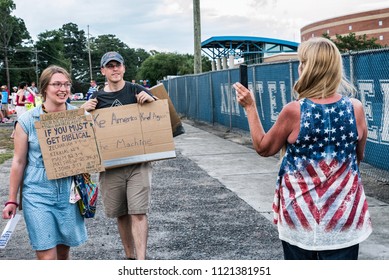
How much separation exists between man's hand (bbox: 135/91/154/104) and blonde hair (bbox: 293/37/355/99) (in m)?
2.29

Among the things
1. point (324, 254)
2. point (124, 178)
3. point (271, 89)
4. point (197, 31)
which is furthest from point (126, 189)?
point (197, 31)

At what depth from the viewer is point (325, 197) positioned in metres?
2.77

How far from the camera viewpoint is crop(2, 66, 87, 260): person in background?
3814 millimetres

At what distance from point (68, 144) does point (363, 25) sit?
7949 centimetres

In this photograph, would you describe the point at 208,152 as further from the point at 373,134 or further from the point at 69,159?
Answer: the point at 69,159

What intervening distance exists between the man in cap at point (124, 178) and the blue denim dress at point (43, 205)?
0.94 metres

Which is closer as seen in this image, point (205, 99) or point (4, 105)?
point (205, 99)

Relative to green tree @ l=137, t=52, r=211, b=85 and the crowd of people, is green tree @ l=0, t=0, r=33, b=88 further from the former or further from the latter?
the crowd of people

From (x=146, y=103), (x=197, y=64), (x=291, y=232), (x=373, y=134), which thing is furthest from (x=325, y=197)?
(x=197, y=64)

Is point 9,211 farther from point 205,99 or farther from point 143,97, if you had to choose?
point 205,99

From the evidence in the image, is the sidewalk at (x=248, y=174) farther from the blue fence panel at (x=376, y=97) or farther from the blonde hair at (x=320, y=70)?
the blue fence panel at (x=376, y=97)

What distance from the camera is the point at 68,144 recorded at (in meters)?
4.06

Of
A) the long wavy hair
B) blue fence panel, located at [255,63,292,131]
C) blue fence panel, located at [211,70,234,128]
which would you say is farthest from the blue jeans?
blue fence panel, located at [211,70,234,128]
